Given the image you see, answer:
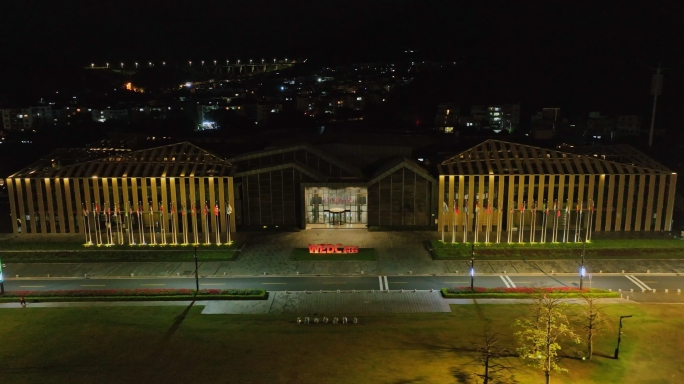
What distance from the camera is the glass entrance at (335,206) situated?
2635 inches

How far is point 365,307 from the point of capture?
4378cm

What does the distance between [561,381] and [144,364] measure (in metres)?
27.8

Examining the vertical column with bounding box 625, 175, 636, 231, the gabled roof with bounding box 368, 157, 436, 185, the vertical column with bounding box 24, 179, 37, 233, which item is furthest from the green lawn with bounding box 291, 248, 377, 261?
the vertical column with bounding box 24, 179, 37, 233

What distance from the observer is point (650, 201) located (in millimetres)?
63375

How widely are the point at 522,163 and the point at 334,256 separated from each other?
89.3 feet

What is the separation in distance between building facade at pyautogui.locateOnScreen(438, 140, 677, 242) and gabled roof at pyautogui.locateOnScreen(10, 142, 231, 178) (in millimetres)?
30364

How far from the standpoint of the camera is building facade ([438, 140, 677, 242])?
204 ft

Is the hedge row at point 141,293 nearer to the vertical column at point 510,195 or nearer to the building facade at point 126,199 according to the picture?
the building facade at point 126,199

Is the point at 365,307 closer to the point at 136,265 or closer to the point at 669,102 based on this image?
the point at 136,265

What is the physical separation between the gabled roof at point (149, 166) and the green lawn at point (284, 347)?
2381 cm

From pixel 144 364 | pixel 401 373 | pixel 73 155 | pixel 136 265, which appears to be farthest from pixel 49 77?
pixel 401 373

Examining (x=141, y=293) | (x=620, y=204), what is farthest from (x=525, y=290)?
(x=141, y=293)

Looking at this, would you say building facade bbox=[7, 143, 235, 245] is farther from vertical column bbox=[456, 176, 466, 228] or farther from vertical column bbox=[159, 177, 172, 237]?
vertical column bbox=[456, 176, 466, 228]

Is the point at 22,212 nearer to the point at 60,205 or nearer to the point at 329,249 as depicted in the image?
the point at 60,205
